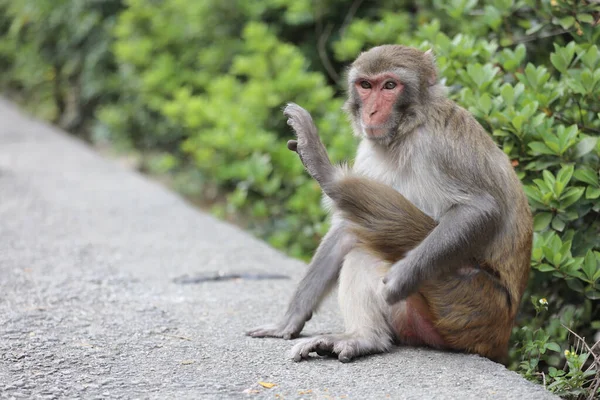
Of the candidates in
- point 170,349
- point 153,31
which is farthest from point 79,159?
point 170,349

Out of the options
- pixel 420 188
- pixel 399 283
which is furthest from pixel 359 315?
pixel 420 188

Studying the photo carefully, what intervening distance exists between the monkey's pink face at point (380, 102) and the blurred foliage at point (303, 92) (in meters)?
0.82

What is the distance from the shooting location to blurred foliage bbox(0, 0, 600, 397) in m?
3.99

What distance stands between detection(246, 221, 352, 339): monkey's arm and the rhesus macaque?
25cm

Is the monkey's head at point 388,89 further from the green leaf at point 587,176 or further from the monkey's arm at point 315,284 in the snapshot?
the green leaf at point 587,176

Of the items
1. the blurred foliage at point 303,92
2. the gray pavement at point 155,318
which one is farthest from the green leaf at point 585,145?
the gray pavement at point 155,318

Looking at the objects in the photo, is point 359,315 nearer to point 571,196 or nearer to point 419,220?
point 419,220

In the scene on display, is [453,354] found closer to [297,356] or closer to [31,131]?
[297,356]

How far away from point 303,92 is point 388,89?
388cm

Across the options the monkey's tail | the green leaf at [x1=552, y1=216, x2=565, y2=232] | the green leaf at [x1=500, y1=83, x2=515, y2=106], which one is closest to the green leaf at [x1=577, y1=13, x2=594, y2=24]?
the green leaf at [x1=500, y1=83, x2=515, y2=106]

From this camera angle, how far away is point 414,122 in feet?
11.6

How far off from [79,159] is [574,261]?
732cm

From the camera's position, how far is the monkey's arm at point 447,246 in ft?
10.7

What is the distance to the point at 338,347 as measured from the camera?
3.45m
